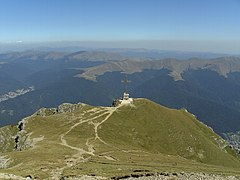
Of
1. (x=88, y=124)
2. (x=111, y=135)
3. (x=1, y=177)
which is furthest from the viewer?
(x=88, y=124)

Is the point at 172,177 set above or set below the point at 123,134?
above

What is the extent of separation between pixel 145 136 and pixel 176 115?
41284 mm

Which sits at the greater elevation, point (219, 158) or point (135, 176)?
point (135, 176)

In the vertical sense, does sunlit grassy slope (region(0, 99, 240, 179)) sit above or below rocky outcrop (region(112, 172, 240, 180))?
below

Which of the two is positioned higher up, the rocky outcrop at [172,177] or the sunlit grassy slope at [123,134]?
the rocky outcrop at [172,177]

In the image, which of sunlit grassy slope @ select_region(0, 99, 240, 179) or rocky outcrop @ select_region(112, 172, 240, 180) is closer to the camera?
rocky outcrop @ select_region(112, 172, 240, 180)

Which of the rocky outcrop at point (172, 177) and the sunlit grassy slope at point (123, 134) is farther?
the sunlit grassy slope at point (123, 134)

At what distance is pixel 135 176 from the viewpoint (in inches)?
2010

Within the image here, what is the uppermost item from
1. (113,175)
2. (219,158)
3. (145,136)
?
(113,175)

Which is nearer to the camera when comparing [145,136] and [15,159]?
[15,159]

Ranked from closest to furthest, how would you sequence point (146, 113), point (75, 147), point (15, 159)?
point (15, 159) → point (75, 147) → point (146, 113)

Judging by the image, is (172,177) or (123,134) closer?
(172,177)

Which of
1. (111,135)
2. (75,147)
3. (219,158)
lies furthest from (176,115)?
(75,147)

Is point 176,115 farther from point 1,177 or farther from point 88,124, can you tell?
point 1,177
